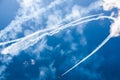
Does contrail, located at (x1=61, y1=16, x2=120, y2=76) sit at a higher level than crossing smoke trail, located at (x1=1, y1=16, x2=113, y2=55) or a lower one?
lower

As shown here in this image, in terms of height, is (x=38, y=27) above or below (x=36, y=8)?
below

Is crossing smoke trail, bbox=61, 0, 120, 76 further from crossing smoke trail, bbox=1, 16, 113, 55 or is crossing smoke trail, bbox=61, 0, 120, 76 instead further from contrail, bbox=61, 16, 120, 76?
crossing smoke trail, bbox=1, 16, 113, 55

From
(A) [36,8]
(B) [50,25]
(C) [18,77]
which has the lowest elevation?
(C) [18,77]

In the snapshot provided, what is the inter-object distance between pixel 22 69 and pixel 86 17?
865 millimetres

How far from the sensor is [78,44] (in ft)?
9.48

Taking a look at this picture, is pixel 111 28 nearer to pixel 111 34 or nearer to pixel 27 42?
pixel 111 34

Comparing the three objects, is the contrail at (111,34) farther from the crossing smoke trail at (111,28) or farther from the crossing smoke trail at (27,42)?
the crossing smoke trail at (27,42)

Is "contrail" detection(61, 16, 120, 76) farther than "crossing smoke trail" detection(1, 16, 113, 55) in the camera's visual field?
No

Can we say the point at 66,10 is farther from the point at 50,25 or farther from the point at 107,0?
the point at 107,0

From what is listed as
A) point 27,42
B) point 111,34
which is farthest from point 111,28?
point 27,42

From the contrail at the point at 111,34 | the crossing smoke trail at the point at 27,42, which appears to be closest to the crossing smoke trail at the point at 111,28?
the contrail at the point at 111,34

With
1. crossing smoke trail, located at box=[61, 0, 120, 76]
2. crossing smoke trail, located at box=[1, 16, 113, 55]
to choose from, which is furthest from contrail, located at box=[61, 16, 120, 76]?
crossing smoke trail, located at box=[1, 16, 113, 55]

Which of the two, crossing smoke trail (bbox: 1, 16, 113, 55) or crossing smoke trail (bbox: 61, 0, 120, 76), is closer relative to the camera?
crossing smoke trail (bbox: 61, 0, 120, 76)

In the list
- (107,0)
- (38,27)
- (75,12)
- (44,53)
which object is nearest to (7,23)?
(38,27)
